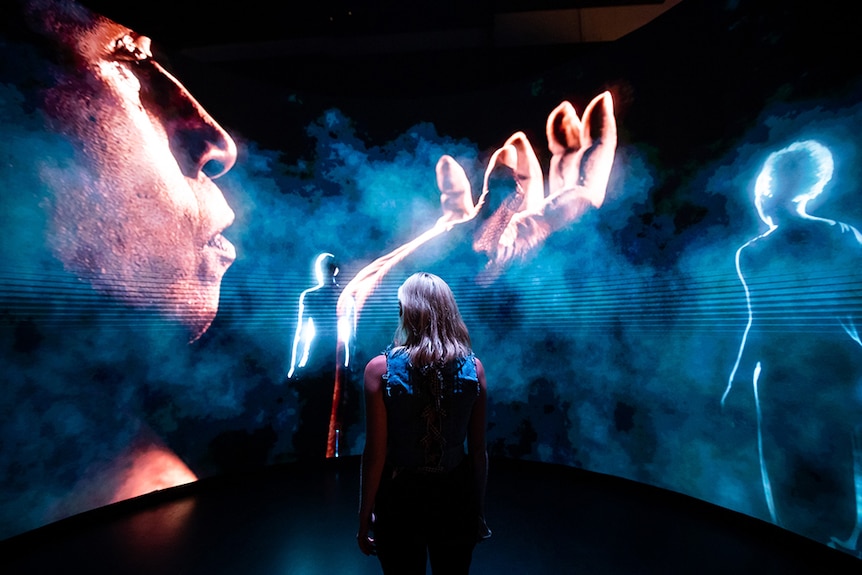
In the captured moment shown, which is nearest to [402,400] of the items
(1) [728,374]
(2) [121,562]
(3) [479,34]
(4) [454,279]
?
(2) [121,562]

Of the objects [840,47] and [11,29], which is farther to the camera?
[11,29]

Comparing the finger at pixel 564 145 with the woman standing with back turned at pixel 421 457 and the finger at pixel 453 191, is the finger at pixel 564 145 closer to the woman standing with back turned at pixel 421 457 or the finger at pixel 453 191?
the finger at pixel 453 191

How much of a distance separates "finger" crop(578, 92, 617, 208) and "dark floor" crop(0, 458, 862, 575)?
254cm

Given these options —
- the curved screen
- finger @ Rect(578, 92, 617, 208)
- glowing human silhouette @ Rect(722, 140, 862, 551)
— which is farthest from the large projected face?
glowing human silhouette @ Rect(722, 140, 862, 551)

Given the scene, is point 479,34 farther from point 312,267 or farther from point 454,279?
point 312,267

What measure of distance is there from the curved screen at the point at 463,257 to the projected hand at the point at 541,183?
0.02 meters

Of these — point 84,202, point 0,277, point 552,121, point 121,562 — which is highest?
point 552,121

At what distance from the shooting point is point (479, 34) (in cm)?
402

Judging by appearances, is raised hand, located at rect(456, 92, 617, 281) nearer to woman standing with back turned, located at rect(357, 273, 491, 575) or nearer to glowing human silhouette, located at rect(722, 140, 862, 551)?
glowing human silhouette, located at rect(722, 140, 862, 551)

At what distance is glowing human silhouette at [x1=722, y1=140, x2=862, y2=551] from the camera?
7.14ft

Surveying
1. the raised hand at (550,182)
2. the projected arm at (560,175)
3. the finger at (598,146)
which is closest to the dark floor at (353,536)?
the raised hand at (550,182)

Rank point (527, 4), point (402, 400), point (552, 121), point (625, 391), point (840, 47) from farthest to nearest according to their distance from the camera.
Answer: point (552, 121), point (527, 4), point (625, 391), point (840, 47), point (402, 400)

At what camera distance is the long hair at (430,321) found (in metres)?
1.25

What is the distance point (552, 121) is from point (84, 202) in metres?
3.98
